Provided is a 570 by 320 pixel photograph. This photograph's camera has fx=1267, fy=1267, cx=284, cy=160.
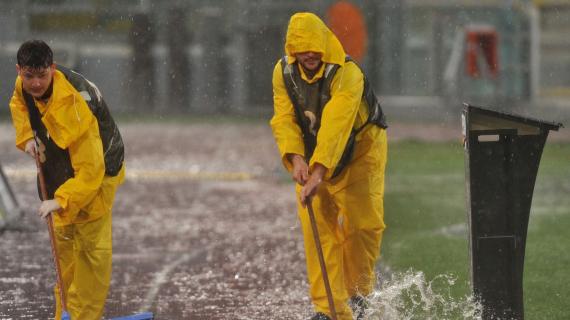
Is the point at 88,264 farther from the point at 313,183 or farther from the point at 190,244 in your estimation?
the point at 190,244

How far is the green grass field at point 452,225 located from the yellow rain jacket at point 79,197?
103 inches

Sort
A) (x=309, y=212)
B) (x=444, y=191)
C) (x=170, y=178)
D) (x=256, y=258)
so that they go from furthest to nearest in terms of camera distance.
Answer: (x=170, y=178) → (x=444, y=191) → (x=256, y=258) → (x=309, y=212)

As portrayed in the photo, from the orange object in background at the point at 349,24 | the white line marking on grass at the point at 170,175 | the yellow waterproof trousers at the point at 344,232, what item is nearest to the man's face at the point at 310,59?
the yellow waterproof trousers at the point at 344,232

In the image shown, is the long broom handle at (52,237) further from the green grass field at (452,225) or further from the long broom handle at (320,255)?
the green grass field at (452,225)

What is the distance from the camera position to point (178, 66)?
87.0 ft

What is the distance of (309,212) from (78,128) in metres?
1.29

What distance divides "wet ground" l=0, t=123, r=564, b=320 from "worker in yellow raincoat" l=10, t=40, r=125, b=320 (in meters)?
1.28

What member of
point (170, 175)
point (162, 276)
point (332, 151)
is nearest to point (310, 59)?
point (332, 151)

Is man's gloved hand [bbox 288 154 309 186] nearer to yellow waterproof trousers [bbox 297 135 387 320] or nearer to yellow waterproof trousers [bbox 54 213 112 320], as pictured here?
yellow waterproof trousers [bbox 297 135 387 320]

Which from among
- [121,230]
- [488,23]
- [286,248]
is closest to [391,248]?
[286,248]

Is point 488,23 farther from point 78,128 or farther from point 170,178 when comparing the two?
point 78,128

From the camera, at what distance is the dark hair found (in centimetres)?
591

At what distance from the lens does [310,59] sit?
21.4 feet

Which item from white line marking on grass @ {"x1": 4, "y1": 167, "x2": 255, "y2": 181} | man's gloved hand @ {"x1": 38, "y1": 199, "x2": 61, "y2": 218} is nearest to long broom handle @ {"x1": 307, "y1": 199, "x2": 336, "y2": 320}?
man's gloved hand @ {"x1": 38, "y1": 199, "x2": 61, "y2": 218}
